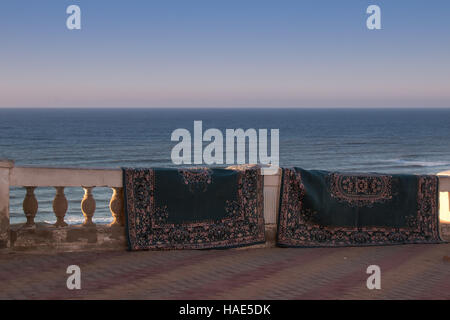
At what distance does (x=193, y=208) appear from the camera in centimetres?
833

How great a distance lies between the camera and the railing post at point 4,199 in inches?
303

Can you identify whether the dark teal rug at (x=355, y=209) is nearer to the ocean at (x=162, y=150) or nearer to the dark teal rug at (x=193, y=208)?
the dark teal rug at (x=193, y=208)

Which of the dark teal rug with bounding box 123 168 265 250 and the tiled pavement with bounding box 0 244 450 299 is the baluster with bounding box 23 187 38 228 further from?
the dark teal rug with bounding box 123 168 265 250

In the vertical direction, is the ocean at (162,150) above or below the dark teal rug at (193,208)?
below

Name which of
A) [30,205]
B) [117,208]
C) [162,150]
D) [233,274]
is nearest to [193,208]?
[117,208]

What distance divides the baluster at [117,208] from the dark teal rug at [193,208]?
0.12 metres

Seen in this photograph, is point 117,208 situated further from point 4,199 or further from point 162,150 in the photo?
point 162,150

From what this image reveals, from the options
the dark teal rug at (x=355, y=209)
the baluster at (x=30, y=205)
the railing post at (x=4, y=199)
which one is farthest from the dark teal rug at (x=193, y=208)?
the railing post at (x=4, y=199)

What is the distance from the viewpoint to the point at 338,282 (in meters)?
6.98

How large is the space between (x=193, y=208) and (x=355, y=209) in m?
2.20
